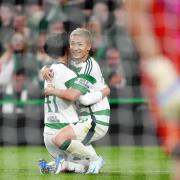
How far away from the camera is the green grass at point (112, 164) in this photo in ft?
27.0

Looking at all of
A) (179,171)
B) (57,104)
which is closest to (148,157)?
(57,104)

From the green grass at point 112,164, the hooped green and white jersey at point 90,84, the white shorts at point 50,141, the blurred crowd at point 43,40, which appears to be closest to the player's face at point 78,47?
the hooped green and white jersey at point 90,84

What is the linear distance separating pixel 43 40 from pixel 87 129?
148 inches

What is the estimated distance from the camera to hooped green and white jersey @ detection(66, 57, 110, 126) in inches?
328

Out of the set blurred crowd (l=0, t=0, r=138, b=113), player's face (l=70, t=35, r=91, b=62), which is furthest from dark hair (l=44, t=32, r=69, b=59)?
blurred crowd (l=0, t=0, r=138, b=113)

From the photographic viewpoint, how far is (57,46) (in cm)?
843

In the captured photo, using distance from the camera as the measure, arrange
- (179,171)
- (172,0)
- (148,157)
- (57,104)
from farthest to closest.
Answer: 1. (148,157)
2. (57,104)
3. (172,0)
4. (179,171)

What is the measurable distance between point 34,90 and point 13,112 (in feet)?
1.47

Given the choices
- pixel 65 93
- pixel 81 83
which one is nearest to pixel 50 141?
pixel 65 93

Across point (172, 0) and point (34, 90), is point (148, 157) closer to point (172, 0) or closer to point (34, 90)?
point (34, 90)

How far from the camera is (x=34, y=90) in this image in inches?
495

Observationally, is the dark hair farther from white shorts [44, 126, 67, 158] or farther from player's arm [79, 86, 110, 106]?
white shorts [44, 126, 67, 158]

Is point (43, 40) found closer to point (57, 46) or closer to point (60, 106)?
point (57, 46)

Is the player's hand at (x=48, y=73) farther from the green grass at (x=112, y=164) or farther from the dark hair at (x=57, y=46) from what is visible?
the green grass at (x=112, y=164)
